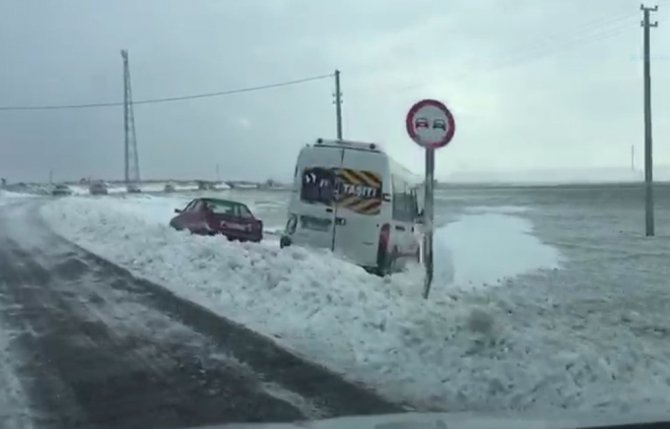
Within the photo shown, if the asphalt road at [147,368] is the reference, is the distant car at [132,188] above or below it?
above

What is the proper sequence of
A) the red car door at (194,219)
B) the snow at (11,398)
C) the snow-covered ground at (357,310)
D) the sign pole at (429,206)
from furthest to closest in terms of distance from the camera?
1. the red car door at (194,219)
2. the sign pole at (429,206)
3. the snow-covered ground at (357,310)
4. the snow at (11,398)

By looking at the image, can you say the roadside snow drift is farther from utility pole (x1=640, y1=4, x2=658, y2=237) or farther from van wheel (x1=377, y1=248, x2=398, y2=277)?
utility pole (x1=640, y1=4, x2=658, y2=237)

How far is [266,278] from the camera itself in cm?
1495

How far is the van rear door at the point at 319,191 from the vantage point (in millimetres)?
19234

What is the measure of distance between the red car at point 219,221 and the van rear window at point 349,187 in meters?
8.50

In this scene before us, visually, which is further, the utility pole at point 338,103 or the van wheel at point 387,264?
the utility pole at point 338,103

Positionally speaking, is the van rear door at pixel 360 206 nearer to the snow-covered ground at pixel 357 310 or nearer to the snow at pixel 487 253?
the snow-covered ground at pixel 357 310

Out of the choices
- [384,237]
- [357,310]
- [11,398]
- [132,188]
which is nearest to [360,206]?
[384,237]

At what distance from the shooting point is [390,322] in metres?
11.0

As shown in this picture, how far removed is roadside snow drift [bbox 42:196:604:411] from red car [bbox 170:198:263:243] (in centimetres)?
651

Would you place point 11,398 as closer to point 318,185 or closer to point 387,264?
point 318,185

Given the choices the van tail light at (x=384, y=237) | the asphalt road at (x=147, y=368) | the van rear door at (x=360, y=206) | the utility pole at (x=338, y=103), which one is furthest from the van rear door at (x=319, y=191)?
the utility pole at (x=338, y=103)

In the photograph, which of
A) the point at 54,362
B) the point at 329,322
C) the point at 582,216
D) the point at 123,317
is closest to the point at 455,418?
the point at 54,362

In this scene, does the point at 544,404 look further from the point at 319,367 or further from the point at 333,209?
the point at 333,209
